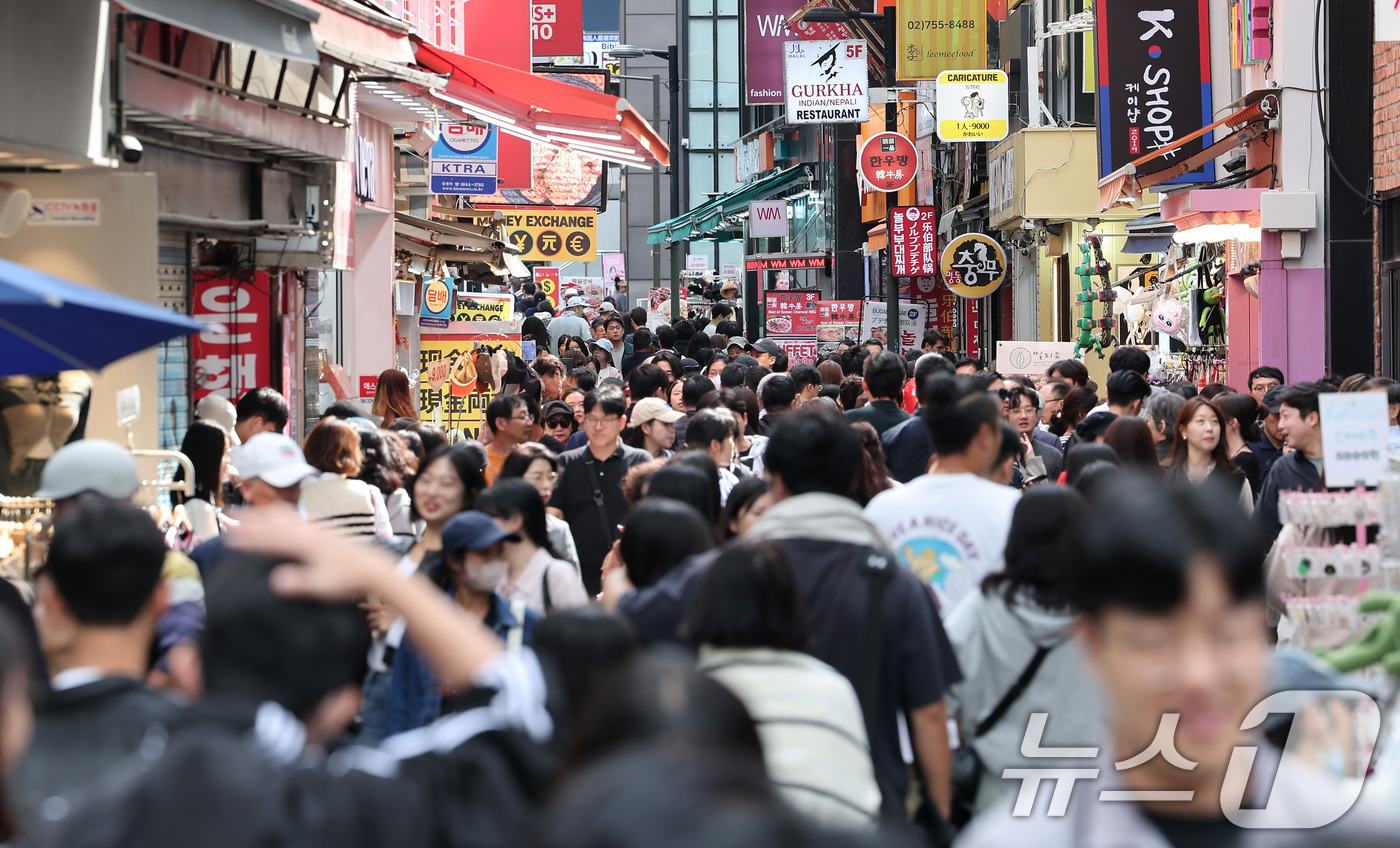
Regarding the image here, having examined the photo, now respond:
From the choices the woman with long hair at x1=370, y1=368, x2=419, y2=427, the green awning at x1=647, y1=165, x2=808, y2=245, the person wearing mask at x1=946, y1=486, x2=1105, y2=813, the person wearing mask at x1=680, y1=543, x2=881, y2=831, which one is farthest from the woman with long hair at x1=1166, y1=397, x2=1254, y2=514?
the green awning at x1=647, y1=165, x2=808, y2=245

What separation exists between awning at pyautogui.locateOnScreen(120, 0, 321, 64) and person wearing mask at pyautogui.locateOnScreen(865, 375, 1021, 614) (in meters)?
4.88

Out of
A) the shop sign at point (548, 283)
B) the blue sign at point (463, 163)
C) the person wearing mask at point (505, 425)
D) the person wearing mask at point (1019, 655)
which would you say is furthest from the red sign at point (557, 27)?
the person wearing mask at point (1019, 655)

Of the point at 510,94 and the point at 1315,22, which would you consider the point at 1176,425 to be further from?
the point at 1315,22

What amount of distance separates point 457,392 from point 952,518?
40.0ft

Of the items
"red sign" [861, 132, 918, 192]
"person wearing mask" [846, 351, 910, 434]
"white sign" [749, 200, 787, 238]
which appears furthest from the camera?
"white sign" [749, 200, 787, 238]

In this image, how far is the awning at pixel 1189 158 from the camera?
14547mm

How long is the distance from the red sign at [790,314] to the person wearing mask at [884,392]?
16688mm

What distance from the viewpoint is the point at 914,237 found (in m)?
26.5

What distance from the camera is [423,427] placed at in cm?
955

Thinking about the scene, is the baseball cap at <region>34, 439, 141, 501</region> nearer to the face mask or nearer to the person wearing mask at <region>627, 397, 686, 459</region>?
the face mask

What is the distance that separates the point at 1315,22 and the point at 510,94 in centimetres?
757

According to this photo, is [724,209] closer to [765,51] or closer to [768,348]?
→ [765,51]

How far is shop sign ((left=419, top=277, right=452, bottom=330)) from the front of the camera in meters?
18.4

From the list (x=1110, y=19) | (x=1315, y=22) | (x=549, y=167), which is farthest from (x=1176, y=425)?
(x=549, y=167)
